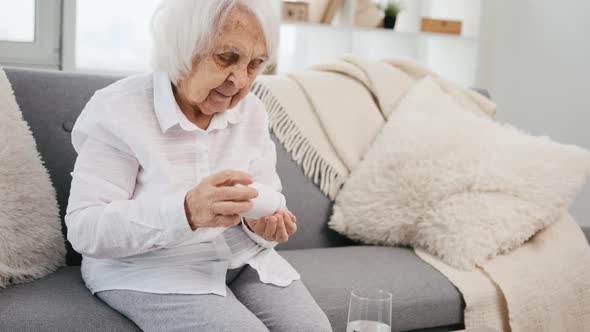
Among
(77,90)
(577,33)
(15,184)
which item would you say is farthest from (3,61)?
(577,33)

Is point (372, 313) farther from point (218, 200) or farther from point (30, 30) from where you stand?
point (30, 30)

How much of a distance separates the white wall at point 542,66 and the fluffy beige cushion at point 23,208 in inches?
105

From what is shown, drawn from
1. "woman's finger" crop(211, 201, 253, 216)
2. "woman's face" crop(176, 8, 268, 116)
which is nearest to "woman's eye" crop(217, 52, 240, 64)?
"woman's face" crop(176, 8, 268, 116)

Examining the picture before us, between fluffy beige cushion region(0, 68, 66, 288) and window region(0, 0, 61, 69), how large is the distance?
1.34m

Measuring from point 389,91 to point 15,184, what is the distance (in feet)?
4.18

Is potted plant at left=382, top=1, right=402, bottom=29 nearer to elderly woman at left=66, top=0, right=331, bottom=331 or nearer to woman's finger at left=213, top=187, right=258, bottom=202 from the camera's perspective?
elderly woman at left=66, top=0, right=331, bottom=331

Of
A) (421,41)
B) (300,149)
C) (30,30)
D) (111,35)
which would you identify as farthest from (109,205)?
(421,41)

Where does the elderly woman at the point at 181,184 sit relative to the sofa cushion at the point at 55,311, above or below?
above

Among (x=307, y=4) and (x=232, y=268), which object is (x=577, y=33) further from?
(x=232, y=268)

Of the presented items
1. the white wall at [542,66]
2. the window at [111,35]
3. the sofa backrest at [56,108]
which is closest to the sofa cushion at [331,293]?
the sofa backrest at [56,108]

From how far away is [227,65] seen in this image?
146cm

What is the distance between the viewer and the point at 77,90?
6.19 ft

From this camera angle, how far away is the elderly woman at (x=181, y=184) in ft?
4.37

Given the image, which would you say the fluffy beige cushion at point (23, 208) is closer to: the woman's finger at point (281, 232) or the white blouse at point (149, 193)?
the white blouse at point (149, 193)
